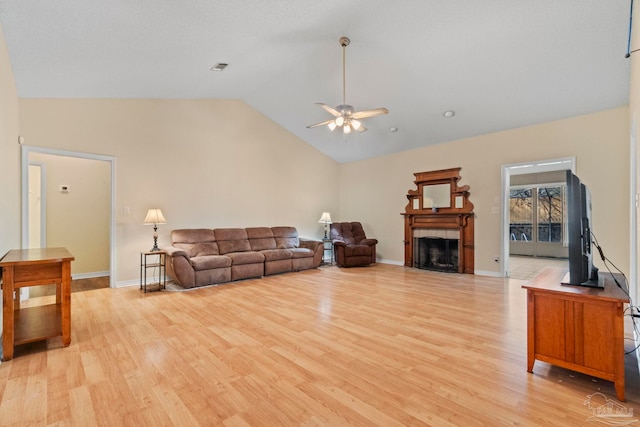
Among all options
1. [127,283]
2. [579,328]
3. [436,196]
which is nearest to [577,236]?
[579,328]

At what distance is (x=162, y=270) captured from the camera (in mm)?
5168

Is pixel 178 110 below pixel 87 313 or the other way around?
the other way around

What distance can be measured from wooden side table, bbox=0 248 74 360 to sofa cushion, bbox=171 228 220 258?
2.40 m

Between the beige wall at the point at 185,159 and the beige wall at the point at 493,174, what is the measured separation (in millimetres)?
1444

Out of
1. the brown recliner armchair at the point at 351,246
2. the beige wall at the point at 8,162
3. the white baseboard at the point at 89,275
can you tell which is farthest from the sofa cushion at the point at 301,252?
the beige wall at the point at 8,162

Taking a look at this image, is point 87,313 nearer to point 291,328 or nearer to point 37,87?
point 291,328

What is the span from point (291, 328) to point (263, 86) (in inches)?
166

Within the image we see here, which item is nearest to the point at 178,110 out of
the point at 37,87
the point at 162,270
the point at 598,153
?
the point at 37,87

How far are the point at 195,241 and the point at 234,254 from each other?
0.72 m

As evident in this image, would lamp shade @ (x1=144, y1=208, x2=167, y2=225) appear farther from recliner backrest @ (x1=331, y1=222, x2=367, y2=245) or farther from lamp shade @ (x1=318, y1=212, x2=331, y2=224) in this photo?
recliner backrest @ (x1=331, y1=222, x2=367, y2=245)

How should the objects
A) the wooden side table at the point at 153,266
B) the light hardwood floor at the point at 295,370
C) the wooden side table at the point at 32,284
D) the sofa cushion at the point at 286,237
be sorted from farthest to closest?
1. the sofa cushion at the point at 286,237
2. the wooden side table at the point at 153,266
3. the wooden side table at the point at 32,284
4. the light hardwood floor at the point at 295,370

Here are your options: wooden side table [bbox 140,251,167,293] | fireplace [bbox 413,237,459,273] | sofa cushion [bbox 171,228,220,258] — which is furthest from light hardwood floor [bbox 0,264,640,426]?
fireplace [bbox 413,237,459,273]

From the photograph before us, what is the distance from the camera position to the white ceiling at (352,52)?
288cm

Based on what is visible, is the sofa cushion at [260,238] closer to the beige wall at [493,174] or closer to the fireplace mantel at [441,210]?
the beige wall at [493,174]
